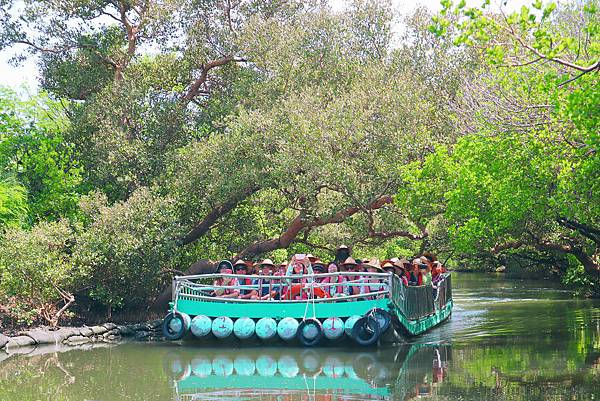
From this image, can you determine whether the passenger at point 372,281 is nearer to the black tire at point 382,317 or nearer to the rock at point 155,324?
the black tire at point 382,317

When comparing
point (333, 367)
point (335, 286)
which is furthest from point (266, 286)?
point (333, 367)

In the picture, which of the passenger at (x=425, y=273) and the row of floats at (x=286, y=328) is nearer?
the row of floats at (x=286, y=328)

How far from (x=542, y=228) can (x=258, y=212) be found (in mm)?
8598

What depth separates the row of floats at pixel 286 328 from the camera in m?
17.0

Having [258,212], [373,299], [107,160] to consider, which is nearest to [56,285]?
[107,160]

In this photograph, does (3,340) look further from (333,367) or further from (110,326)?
(333,367)

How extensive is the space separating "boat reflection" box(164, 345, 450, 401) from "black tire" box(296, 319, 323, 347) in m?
0.17

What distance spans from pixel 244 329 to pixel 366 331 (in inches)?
107

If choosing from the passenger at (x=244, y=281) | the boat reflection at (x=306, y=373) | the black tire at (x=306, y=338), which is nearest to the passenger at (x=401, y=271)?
the boat reflection at (x=306, y=373)

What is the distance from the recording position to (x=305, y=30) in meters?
24.7

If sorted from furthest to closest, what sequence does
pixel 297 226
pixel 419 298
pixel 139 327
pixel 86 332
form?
pixel 297 226 < pixel 139 327 < pixel 86 332 < pixel 419 298

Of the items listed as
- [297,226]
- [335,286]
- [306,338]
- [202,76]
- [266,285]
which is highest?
[202,76]

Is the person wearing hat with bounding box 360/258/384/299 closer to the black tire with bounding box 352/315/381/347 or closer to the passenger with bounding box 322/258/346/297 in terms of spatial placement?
the passenger with bounding box 322/258/346/297

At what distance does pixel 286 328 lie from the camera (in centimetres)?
1744
